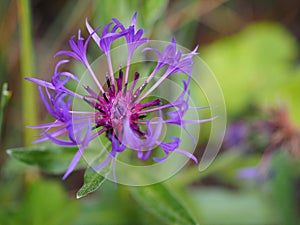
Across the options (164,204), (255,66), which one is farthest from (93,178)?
(255,66)

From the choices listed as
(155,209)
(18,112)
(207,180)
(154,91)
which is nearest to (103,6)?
(154,91)

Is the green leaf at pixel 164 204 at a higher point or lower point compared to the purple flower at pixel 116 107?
lower

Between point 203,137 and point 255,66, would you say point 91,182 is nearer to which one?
point 203,137

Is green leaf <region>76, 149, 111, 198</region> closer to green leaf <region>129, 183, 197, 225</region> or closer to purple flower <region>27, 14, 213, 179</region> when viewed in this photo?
purple flower <region>27, 14, 213, 179</region>

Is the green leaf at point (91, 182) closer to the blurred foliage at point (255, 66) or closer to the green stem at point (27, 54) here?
the green stem at point (27, 54)

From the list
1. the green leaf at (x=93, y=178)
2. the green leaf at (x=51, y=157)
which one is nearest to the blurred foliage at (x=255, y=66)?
the green leaf at (x=51, y=157)

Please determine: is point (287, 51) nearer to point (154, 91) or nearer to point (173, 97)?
point (173, 97)

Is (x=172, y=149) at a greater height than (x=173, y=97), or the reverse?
(x=173, y=97)
